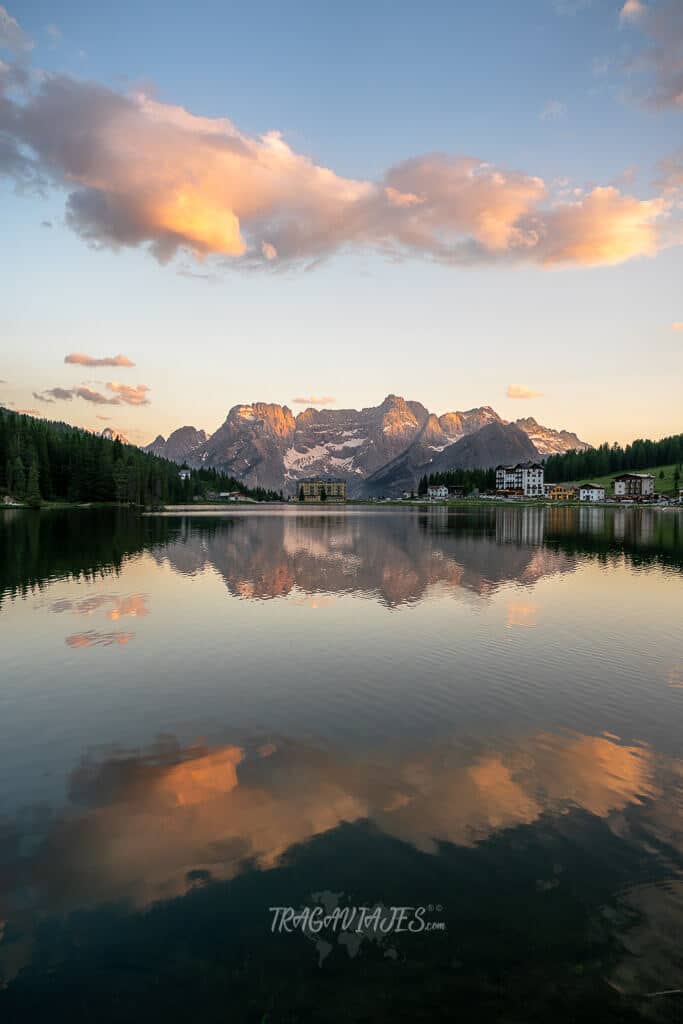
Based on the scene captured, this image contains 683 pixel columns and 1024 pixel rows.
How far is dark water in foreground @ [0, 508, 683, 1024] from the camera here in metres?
10.6

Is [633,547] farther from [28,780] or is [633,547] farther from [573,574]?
[28,780]

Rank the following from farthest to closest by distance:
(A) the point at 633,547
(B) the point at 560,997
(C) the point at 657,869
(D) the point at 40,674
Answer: (A) the point at 633,547
(D) the point at 40,674
(C) the point at 657,869
(B) the point at 560,997

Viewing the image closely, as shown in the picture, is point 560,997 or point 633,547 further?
point 633,547

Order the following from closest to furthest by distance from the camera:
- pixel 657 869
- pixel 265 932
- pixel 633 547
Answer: pixel 265 932
pixel 657 869
pixel 633 547

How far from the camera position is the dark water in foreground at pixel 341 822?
10586mm

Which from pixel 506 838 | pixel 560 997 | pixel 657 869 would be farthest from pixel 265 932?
pixel 657 869

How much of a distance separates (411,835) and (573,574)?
5543 cm

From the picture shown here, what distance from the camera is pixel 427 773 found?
722 inches

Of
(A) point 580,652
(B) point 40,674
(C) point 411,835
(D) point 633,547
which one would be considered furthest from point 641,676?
(D) point 633,547

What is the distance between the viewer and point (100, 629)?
126ft

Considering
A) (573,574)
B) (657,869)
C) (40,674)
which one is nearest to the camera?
(657,869)

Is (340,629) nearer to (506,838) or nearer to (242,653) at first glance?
(242,653)

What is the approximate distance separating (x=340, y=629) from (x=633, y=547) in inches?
3077

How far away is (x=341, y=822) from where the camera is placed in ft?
51.1
